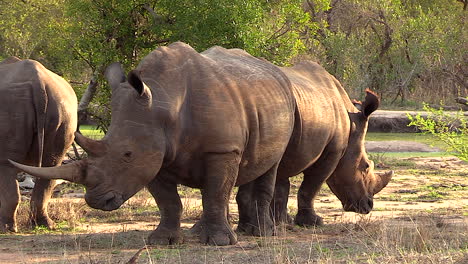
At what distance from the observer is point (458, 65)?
110 feet

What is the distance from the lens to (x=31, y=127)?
31.9 feet

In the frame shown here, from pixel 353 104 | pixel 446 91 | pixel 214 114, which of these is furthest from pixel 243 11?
pixel 446 91

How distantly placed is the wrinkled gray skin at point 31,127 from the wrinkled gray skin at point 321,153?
203 cm

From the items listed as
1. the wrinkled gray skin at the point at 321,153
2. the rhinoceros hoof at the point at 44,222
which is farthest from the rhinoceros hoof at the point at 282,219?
the rhinoceros hoof at the point at 44,222

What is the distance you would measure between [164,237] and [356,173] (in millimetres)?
3156

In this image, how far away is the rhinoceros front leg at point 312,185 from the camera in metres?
10.5

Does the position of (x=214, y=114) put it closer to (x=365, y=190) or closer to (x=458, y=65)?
(x=365, y=190)

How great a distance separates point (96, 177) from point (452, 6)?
32.2 metres

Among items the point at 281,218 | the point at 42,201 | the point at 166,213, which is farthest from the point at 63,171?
the point at 281,218

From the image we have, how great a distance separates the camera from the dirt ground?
7.57 meters

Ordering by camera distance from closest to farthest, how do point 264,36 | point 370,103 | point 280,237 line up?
1. point 280,237
2. point 370,103
3. point 264,36

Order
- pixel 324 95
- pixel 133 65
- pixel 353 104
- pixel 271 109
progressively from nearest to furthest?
1. pixel 271 109
2. pixel 324 95
3. pixel 353 104
4. pixel 133 65

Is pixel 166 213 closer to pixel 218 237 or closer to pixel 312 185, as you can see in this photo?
pixel 218 237

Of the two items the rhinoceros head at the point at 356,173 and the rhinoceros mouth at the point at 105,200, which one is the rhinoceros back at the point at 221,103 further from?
the rhinoceros head at the point at 356,173
